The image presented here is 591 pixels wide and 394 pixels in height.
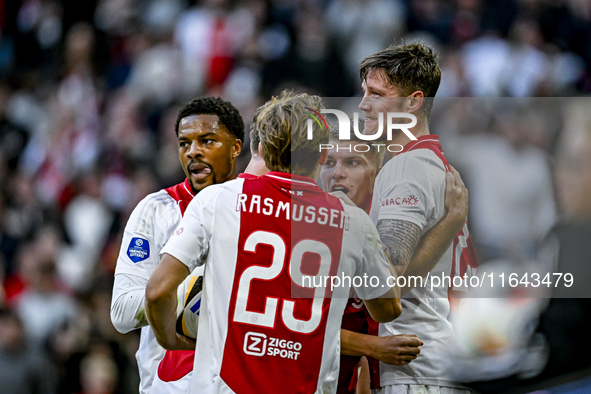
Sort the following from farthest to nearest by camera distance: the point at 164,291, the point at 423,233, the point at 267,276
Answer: the point at 423,233 → the point at 267,276 → the point at 164,291

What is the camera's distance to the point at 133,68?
29.1 feet

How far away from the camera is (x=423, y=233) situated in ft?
9.86

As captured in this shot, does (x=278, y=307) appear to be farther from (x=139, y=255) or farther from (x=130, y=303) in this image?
(x=139, y=255)

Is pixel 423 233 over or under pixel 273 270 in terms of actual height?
over

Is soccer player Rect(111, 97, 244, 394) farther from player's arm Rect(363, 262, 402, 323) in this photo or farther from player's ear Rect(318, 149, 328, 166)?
player's arm Rect(363, 262, 402, 323)

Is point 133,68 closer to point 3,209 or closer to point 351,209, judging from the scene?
point 3,209

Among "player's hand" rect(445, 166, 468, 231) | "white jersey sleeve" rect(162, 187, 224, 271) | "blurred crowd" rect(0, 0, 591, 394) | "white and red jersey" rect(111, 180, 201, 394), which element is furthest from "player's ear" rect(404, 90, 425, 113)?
"blurred crowd" rect(0, 0, 591, 394)

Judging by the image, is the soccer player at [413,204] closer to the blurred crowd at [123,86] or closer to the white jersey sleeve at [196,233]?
the white jersey sleeve at [196,233]

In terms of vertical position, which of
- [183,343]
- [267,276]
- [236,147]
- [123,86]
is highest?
[123,86]

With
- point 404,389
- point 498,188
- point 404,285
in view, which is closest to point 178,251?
point 404,285

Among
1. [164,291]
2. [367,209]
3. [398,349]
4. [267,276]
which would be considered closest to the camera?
[164,291]

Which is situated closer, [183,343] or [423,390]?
[183,343]

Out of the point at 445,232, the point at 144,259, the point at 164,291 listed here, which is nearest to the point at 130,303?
the point at 144,259

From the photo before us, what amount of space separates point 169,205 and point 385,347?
1266 millimetres
